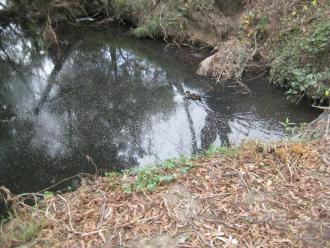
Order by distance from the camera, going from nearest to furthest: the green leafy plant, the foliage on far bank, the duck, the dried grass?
the dried grass → the green leafy plant → the foliage on far bank → the duck

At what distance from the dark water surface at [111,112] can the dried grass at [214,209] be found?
7.80 ft

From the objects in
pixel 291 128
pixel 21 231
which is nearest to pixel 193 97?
pixel 291 128

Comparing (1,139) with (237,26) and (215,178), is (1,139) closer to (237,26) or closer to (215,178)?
(215,178)

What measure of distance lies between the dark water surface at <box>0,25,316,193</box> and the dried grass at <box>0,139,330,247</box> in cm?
238

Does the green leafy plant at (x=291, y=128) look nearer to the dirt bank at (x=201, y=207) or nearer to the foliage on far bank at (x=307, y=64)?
the foliage on far bank at (x=307, y=64)

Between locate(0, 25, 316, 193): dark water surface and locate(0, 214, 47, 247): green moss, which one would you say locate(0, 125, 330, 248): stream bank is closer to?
locate(0, 214, 47, 247): green moss

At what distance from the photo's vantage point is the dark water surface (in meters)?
6.34

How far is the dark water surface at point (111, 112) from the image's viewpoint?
6.34m

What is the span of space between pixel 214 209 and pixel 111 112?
4779 mm

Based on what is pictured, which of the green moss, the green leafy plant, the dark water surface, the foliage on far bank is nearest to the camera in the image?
the green moss

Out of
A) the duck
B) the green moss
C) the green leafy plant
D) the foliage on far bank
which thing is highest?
the foliage on far bank

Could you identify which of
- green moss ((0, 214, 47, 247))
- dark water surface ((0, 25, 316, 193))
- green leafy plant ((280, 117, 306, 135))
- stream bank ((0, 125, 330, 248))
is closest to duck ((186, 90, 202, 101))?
dark water surface ((0, 25, 316, 193))

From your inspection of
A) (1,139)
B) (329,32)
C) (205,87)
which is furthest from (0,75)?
(329,32)

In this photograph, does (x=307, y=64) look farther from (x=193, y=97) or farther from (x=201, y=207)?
(x=201, y=207)
